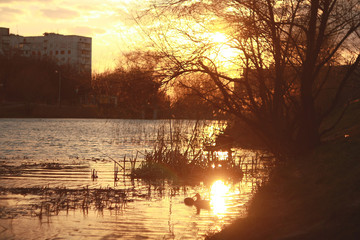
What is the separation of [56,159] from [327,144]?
17.8 metres

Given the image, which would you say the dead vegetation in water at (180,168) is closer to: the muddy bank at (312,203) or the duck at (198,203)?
the duck at (198,203)

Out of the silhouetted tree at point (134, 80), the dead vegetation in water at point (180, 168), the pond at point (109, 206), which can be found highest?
the silhouetted tree at point (134, 80)

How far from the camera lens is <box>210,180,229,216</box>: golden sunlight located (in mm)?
12969

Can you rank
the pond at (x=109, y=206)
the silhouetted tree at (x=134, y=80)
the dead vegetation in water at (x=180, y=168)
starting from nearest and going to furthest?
the pond at (x=109, y=206) < the silhouetted tree at (x=134, y=80) < the dead vegetation in water at (x=180, y=168)

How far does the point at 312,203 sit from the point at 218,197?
5535 mm

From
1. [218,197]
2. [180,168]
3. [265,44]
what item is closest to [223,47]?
[265,44]

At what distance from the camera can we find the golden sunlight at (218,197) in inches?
511

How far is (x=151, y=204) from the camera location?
13.8 meters

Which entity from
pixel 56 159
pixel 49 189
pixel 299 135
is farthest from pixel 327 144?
pixel 56 159

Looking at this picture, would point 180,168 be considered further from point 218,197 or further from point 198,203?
point 198,203

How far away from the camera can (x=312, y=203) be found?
32.0 ft

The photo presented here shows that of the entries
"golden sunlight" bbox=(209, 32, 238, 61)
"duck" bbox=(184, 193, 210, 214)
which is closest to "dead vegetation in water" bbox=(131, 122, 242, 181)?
"golden sunlight" bbox=(209, 32, 238, 61)

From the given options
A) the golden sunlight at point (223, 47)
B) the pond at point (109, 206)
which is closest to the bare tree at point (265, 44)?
the golden sunlight at point (223, 47)

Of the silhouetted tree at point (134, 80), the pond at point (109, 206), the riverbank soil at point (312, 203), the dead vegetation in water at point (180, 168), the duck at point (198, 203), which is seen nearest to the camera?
the riverbank soil at point (312, 203)
